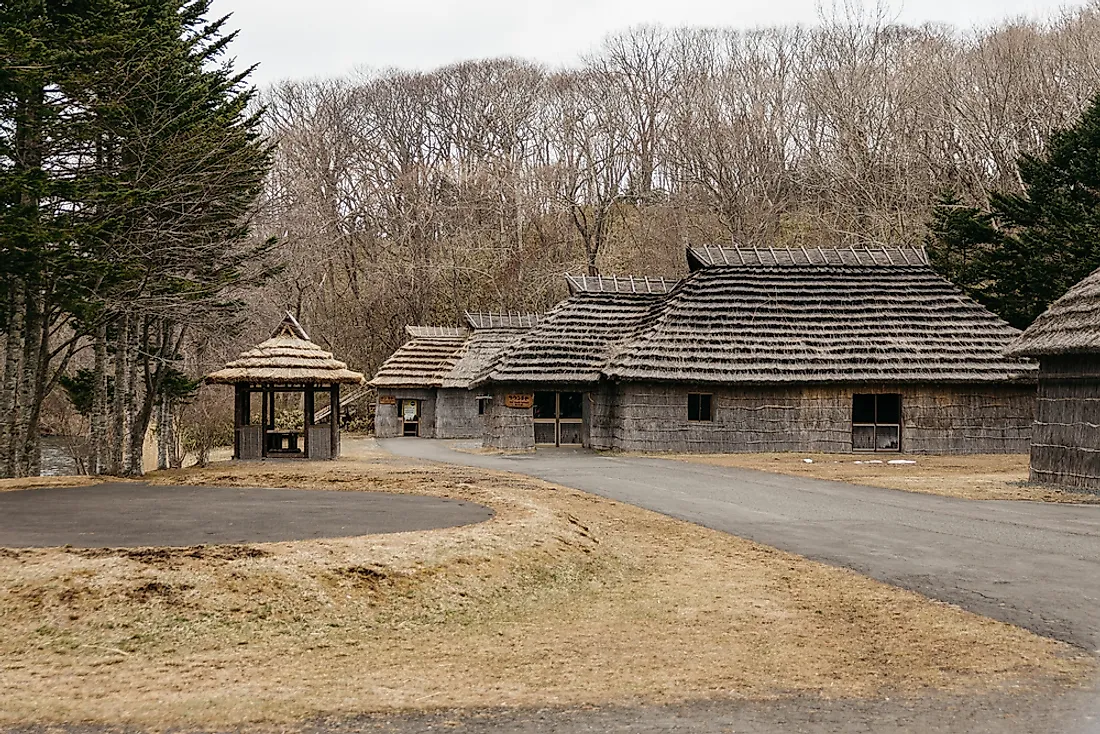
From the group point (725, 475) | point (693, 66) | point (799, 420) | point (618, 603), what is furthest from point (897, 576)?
point (693, 66)

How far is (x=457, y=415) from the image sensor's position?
41.0 metres

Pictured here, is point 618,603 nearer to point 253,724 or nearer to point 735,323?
point 253,724

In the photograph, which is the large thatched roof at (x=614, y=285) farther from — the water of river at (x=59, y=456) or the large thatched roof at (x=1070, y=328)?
the water of river at (x=59, y=456)

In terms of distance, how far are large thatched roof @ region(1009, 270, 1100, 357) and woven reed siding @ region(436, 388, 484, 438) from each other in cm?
2417

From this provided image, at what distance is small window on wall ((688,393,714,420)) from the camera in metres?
29.0

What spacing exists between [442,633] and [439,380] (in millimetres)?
33112

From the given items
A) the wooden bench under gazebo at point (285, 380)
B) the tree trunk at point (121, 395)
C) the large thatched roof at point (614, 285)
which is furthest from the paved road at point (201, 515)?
the large thatched roof at point (614, 285)

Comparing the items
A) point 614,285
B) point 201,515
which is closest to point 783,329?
point 614,285

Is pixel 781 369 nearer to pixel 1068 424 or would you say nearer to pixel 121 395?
pixel 1068 424

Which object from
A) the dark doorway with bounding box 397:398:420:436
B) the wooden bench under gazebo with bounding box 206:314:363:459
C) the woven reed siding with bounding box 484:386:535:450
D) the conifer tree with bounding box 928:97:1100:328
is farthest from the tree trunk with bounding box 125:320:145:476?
the conifer tree with bounding box 928:97:1100:328

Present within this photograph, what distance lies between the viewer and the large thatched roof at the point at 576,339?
29531 mm

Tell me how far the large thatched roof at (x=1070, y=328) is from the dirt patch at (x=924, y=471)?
2558 mm

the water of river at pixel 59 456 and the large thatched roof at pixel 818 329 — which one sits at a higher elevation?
the large thatched roof at pixel 818 329

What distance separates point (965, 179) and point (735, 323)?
19.0 m
